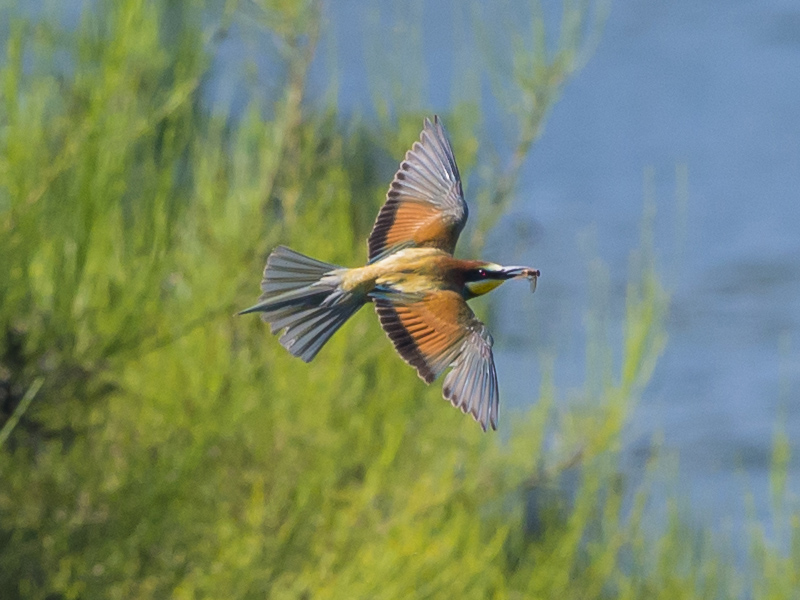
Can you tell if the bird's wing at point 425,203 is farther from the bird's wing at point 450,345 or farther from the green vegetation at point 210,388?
the green vegetation at point 210,388

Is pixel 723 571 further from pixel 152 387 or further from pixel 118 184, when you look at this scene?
pixel 118 184

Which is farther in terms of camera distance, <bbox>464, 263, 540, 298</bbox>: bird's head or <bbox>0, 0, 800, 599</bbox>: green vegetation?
<bbox>0, 0, 800, 599</bbox>: green vegetation

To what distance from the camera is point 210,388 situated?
2.30 metres

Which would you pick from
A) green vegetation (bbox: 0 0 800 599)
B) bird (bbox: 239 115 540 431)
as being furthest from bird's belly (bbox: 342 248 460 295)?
green vegetation (bbox: 0 0 800 599)

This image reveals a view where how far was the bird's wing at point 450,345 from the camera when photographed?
0.44 m

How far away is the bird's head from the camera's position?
0.47 m

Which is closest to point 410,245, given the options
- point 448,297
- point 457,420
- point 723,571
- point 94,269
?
point 448,297

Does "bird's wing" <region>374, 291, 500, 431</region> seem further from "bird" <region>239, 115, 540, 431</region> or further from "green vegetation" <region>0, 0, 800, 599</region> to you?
"green vegetation" <region>0, 0, 800, 599</region>

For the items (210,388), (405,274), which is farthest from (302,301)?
(210,388)

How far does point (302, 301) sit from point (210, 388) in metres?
1.86

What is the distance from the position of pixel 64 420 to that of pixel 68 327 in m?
0.52

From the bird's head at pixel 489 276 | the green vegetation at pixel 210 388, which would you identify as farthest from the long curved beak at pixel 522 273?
the green vegetation at pixel 210 388

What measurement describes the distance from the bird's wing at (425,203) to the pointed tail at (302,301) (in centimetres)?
3

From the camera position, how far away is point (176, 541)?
8.13ft
